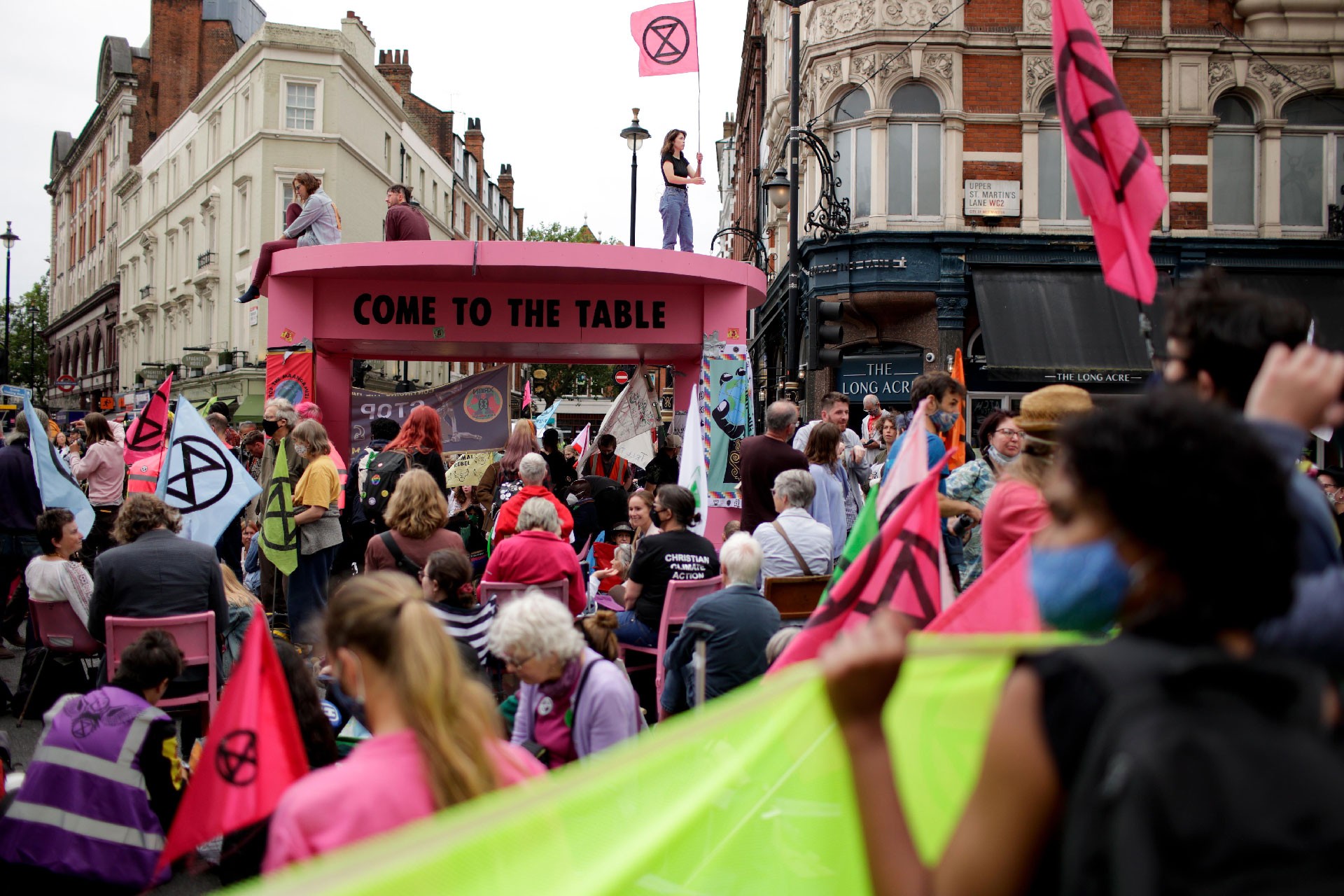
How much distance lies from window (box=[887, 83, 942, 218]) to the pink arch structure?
361 inches

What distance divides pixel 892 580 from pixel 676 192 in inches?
366

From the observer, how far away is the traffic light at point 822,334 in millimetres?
12719

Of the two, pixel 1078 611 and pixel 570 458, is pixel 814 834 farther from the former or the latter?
pixel 570 458

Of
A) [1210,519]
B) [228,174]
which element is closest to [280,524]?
[1210,519]

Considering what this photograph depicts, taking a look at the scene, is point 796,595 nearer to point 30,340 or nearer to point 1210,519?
point 1210,519

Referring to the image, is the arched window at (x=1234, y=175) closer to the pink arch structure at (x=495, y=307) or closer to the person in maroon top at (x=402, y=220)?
the pink arch structure at (x=495, y=307)

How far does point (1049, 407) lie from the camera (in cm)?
388

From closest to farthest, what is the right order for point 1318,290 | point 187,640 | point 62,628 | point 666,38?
1. point 187,640
2. point 62,628
3. point 666,38
4. point 1318,290

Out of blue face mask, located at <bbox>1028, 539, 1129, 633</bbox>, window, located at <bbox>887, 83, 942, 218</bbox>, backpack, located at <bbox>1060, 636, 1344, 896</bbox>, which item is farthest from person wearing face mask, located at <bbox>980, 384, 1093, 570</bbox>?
window, located at <bbox>887, 83, 942, 218</bbox>

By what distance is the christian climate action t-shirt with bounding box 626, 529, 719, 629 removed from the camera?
6207 mm

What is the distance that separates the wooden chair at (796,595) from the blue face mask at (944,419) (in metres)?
1.36

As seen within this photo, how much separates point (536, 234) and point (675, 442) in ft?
137

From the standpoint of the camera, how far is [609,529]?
8.92 m

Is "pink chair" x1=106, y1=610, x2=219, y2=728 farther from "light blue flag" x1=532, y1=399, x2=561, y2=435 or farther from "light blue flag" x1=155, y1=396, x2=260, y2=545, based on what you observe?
"light blue flag" x1=532, y1=399, x2=561, y2=435
